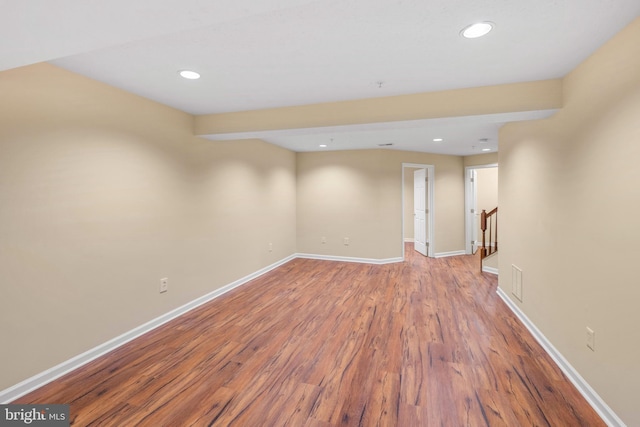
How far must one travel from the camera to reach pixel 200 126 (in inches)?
128

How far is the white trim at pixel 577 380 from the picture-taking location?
1.63 metres

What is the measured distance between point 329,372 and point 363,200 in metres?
3.87

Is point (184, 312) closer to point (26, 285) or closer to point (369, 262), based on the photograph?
point (26, 285)

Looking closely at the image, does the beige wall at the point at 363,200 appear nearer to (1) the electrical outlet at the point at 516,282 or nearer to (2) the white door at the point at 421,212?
(2) the white door at the point at 421,212

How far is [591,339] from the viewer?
183 centimetres

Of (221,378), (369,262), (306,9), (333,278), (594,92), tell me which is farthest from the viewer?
(369,262)

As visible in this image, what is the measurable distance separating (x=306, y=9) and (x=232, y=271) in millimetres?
3471

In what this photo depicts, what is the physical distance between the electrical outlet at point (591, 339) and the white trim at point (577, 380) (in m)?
0.27

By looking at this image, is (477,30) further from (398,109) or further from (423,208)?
(423,208)

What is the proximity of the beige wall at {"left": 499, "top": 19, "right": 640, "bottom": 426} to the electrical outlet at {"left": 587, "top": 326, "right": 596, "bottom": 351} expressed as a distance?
4cm

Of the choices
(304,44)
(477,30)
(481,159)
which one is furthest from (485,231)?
(304,44)

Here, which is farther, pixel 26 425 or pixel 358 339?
pixel 358 339

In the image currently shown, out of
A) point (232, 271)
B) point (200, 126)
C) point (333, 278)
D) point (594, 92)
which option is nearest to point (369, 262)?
point (333, 278)

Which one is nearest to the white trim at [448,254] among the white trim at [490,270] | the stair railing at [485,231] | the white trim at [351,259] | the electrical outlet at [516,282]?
the stair railing at [485,231]
